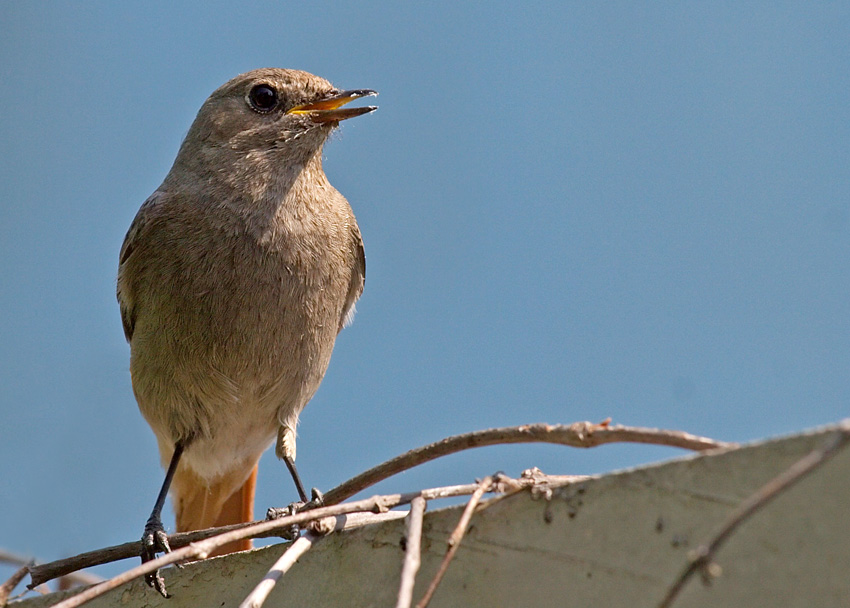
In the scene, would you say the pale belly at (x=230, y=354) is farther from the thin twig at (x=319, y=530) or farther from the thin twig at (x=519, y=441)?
the thin twig at (x=319, y=530)

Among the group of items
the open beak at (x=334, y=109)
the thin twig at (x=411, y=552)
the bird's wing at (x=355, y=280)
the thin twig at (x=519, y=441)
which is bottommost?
the thin twig at (x=411, y=552)

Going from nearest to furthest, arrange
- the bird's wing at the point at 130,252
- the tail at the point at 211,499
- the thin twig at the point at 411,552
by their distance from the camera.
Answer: the thin twig at the point at 411,552 → the bird's wing at the point at 130,252 → the tail at the point at 211,499

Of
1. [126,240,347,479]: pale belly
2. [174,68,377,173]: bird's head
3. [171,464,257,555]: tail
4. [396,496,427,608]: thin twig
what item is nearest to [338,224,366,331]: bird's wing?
[126,240,347,479]: pale belly

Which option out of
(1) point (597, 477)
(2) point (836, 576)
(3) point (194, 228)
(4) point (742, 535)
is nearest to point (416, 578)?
(1) point (597, 477)

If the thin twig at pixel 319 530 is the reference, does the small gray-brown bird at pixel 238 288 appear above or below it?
above

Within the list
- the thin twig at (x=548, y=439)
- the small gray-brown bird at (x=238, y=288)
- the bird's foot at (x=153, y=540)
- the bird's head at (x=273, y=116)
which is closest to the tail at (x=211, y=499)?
the small gray-brown bird at (x=238, y=288)

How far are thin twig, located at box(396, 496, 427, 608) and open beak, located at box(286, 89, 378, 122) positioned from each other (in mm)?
2602

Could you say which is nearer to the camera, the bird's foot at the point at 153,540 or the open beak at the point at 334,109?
the bird's foot at the point at 153,540

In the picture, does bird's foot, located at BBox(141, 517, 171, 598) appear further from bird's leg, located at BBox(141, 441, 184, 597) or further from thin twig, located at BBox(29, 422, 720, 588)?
thin twig, located at BBox(29, 422, 720, 588)

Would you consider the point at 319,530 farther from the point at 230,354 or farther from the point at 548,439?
the point at 230,354

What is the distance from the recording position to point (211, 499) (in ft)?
14.7

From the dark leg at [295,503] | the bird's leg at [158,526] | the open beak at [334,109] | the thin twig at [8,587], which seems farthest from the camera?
the open beak at [334,109]

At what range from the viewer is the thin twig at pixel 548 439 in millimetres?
1798

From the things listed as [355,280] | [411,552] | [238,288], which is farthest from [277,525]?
[355,280]
